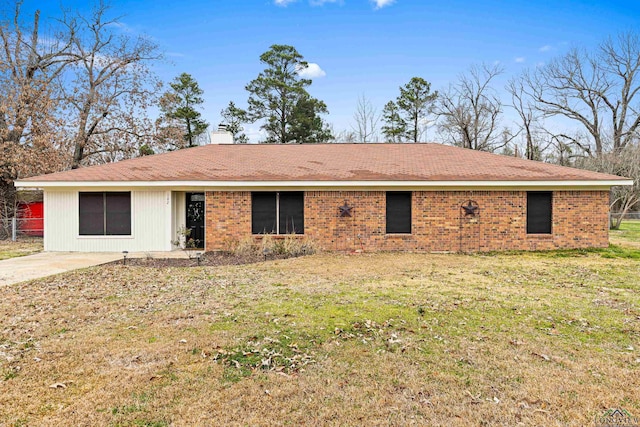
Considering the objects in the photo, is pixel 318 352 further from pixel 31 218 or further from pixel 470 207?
pixel 31 218

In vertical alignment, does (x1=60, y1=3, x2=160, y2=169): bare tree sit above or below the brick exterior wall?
above

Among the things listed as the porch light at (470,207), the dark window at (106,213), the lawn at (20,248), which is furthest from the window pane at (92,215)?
the porch light at (470,207)

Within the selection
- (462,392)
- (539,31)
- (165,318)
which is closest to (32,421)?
(165,318)

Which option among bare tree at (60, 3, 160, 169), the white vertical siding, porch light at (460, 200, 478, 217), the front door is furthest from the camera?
bare tree at (60, 3, 160, 169)

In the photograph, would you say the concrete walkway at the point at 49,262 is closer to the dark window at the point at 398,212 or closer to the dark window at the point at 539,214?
the dark window at the point at 398,212

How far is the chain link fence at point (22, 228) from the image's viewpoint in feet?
54.4

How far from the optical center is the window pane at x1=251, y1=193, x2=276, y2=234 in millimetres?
12188

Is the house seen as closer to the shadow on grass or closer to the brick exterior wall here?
the brick exterior wall

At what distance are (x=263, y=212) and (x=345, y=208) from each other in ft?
8.48

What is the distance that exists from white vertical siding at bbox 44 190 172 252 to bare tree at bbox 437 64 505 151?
26.4 m

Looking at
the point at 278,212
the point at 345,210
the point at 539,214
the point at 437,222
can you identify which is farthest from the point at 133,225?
the point at 539,214

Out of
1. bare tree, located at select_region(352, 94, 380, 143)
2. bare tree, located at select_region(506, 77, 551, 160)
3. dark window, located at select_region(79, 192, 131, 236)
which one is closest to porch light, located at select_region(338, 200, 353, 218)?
dark window, located at select_region(79, 192, 131, 236)

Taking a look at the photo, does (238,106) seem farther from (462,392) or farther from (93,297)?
(462,392)

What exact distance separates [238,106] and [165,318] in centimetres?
2773
